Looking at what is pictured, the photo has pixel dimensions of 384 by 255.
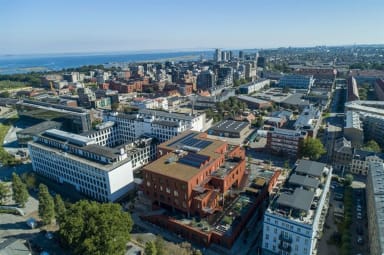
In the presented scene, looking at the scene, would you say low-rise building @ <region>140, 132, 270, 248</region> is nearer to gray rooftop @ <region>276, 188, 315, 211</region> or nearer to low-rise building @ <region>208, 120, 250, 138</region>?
gray rooftop @ <region>276, 188, 315, 211</region>

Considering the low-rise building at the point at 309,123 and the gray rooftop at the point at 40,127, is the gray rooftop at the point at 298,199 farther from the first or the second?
the gray rooftop at the point at 40,127

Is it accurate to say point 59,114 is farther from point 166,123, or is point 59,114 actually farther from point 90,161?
point 90,161

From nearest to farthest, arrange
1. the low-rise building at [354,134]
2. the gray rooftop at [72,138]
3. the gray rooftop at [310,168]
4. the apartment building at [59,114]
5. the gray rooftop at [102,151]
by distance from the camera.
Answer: the gray rooftop at [310,168] < the gray rooftop at [102,151] < the gray rooftop at [72,138] < the low-rise building at [354,134] < the apartment building at [59,114]

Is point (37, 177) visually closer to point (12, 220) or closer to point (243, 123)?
point (12, 220)

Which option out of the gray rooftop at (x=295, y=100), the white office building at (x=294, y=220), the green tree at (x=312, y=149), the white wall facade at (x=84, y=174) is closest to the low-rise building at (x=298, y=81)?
the gray rooftop at (x=295, y=100)

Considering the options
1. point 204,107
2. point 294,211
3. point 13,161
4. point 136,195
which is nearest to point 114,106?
point 204,107

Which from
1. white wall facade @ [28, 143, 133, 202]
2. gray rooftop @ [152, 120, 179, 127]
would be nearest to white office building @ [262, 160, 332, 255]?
white wall facade @ [28, 143, 133, 202]
